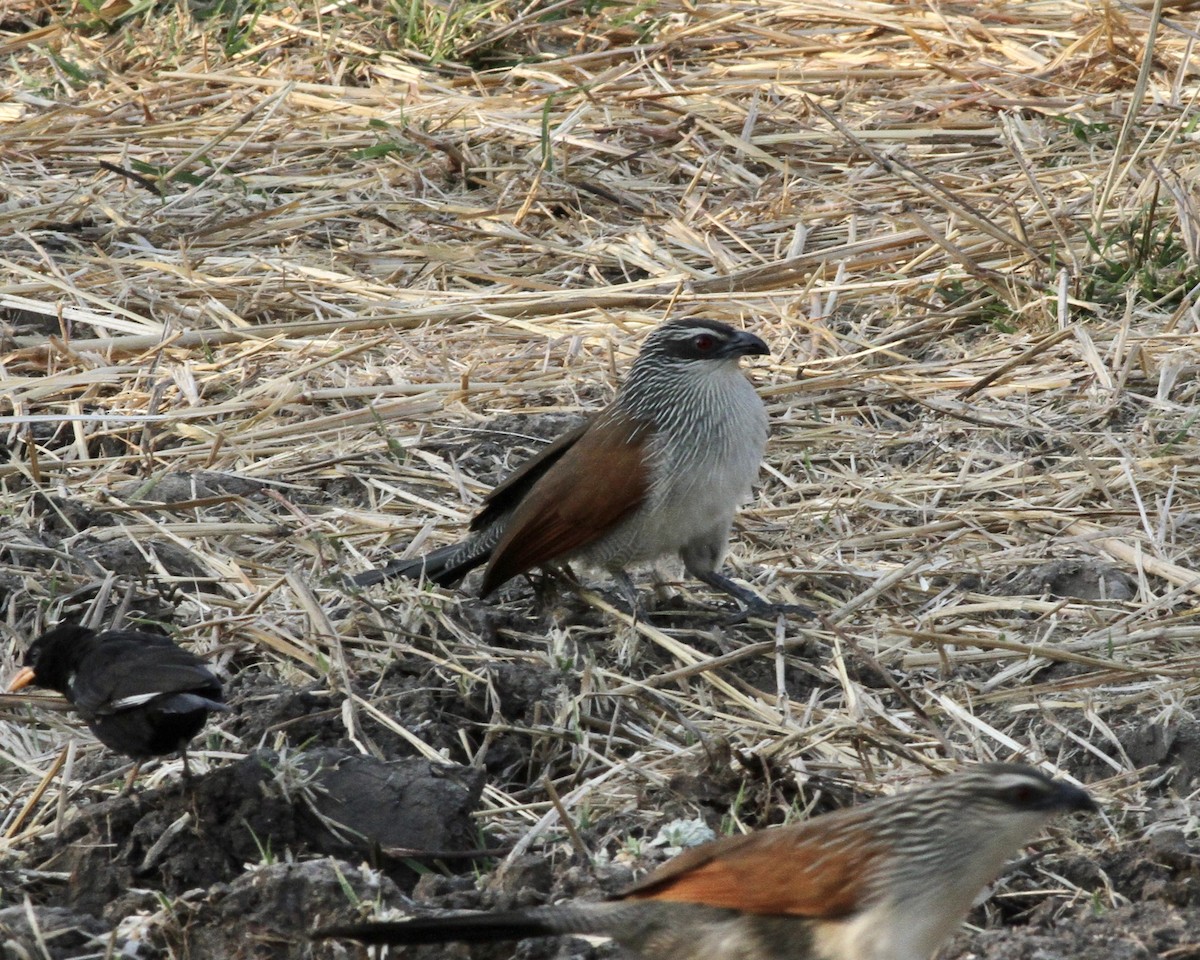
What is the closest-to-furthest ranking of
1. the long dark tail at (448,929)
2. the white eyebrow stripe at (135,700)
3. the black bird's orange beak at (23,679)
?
the long dark tail at (448,929) < the white eyebrow stripe at (135,700) < the black bird's orange beak at (23,679)

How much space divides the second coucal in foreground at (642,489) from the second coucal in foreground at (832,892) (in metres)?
2.13

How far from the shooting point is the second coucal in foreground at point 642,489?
5.09 metres

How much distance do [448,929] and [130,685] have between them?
3.89 ft

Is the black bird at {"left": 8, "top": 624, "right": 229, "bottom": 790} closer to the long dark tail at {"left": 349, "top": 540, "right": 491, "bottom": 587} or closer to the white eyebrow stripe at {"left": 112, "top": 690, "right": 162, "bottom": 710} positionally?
the white eyebrow stripe at {"left": 112, "top": 690, "right": 162, "bottom": 710}

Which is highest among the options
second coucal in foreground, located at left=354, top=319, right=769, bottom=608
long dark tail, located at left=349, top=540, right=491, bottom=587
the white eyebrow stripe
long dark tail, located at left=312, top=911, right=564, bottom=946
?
long dark tail, located at left=312, top=911, right=564, bottom=946

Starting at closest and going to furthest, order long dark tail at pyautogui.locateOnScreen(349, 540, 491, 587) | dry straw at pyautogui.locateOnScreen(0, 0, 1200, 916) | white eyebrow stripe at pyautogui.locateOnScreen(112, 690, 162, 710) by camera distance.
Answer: white eyebrow stripe at pyautogui.locateOnScreen(112, 690, 162, 710), dry straw at pyautogui.locateOnScreen(0, 0, 1200, 916), long dark tail at pyautogui.locateOnScreen(349, 540, 491, 587)

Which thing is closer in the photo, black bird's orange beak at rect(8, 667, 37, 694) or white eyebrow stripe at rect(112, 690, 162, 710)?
white eyebrow stripe at rect(112, 690, 162, 710)

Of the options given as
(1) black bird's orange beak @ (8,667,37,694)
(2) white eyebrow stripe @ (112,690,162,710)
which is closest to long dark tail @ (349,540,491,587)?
(1) black bird's orange beak @ (8,667,37,694)

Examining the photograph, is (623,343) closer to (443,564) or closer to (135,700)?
(443,564)

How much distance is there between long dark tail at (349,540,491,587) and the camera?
5.08m

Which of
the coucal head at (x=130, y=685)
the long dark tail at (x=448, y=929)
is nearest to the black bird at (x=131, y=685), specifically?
the coucal head at (x=130, y=685)

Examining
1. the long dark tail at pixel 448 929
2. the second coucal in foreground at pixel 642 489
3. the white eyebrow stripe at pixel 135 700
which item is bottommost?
the second coucal in foreground at pixel 642 489

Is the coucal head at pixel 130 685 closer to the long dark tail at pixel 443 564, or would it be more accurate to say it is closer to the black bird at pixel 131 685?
the black bird at pixel 131 685

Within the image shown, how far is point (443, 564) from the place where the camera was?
17.0 ft
